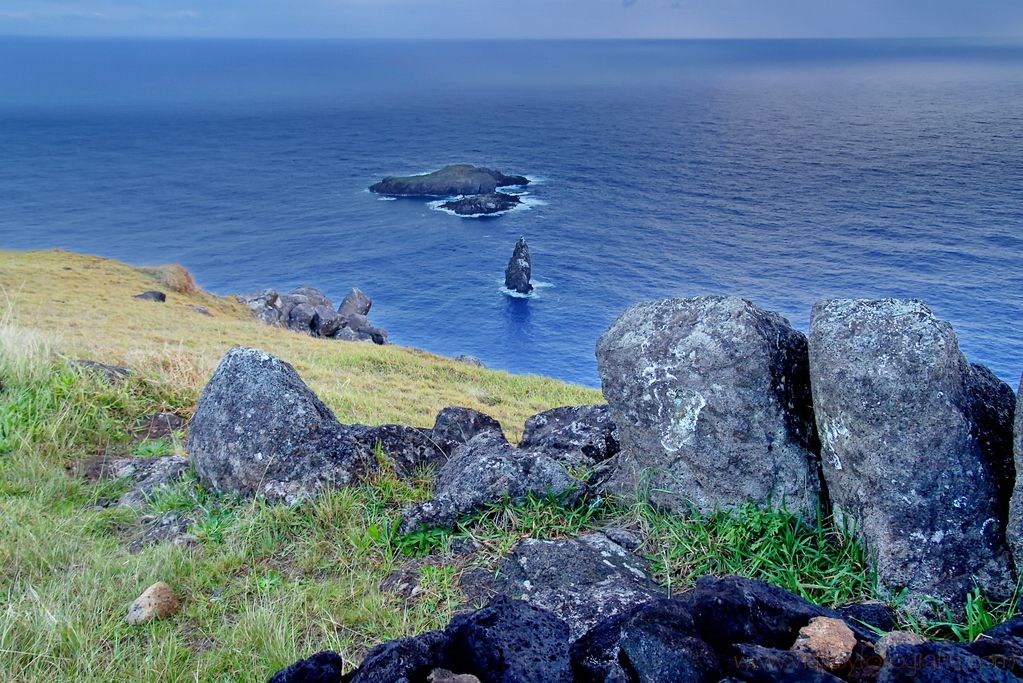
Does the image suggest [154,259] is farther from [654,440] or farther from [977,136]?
[977,136]

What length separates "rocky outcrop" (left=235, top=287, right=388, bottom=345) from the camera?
6969 cm

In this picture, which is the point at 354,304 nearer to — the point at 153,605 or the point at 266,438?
the point at 266,438

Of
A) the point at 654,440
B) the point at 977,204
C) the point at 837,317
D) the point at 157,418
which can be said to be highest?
the point at 837,317

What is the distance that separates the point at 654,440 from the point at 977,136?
214 meters

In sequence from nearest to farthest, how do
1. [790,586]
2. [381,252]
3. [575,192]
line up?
[790,586]
[381,252]
[575,192]

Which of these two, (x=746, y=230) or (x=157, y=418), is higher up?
(x=157, y=418)

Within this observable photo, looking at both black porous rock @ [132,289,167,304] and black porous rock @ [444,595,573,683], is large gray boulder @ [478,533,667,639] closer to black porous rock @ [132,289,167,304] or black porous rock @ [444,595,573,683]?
black porous rock @ [444,595,573,683]

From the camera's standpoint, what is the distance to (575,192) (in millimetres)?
162375

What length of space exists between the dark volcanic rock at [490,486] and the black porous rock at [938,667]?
3.83m

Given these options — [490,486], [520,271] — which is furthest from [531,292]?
[490,486]

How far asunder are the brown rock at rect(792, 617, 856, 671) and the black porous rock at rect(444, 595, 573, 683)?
128 centimetres

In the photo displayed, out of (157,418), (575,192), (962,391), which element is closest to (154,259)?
(575,192)

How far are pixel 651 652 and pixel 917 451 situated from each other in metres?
3.00

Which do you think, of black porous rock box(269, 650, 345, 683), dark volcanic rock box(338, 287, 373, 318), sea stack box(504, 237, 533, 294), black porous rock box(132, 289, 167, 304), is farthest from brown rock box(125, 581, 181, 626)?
sea stack box(504, 237, 533, 294)
